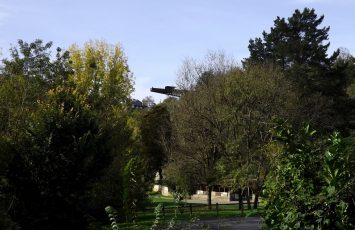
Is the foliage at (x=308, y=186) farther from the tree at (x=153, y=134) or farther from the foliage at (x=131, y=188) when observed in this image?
the tree at (x=153, y=134)

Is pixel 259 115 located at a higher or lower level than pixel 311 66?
lower

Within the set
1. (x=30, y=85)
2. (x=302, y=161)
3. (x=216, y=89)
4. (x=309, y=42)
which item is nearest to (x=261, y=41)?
(x=309, y=42)

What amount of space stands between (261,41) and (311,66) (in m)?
8.24

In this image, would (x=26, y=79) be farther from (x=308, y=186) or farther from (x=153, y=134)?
(x=153, y=134)

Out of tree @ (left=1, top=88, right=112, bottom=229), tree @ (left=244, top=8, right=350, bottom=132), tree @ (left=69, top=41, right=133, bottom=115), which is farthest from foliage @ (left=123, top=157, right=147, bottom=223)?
tree @ (left=244, top=8, right=350, bottom=132)

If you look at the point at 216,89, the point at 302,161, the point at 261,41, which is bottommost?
the point at 302,161

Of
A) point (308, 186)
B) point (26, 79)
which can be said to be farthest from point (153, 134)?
point (308, 186)

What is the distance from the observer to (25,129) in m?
18.1

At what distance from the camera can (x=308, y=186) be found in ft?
15.5

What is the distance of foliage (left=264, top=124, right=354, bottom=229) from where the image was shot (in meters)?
4.41

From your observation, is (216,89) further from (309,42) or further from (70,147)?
(70,147)

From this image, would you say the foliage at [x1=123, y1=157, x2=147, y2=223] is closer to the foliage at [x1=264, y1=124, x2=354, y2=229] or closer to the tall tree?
the foliage at [x1=264, y1=124, x2=354, y2=229]

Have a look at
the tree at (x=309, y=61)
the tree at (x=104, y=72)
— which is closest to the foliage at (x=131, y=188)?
the tree at (x=104, y=72)

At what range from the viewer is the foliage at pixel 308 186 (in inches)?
173
